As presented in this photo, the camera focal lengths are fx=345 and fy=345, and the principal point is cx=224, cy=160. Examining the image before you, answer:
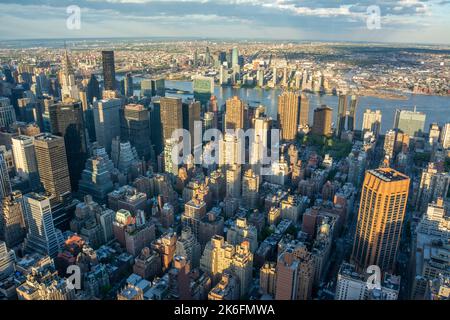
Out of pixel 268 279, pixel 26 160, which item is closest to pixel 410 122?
pixel 268 279

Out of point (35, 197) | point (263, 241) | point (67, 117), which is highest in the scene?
point (67, 117)

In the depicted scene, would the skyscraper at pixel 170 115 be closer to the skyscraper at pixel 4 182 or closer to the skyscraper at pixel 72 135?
the skyscraper at pixel 72 135

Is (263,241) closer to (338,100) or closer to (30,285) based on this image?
(30,285)

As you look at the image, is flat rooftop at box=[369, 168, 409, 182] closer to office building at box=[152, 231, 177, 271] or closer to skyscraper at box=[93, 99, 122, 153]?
office building at box=[152, 231, 177, 271]

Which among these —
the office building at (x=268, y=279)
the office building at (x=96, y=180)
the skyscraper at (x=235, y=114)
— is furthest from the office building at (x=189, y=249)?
the skyscraper at (x=235, y=114)

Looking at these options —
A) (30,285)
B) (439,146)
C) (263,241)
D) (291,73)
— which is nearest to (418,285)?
(263,241)

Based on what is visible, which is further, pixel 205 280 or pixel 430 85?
pixel 430 85

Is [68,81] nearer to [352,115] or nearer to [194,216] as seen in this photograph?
[194,216]

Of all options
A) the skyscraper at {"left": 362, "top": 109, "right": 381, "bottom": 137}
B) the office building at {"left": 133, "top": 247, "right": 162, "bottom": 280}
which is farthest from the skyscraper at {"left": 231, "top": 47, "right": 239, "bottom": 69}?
the office building at {"left": 133, "top": 247, "right": 162, "bottom": 280}
